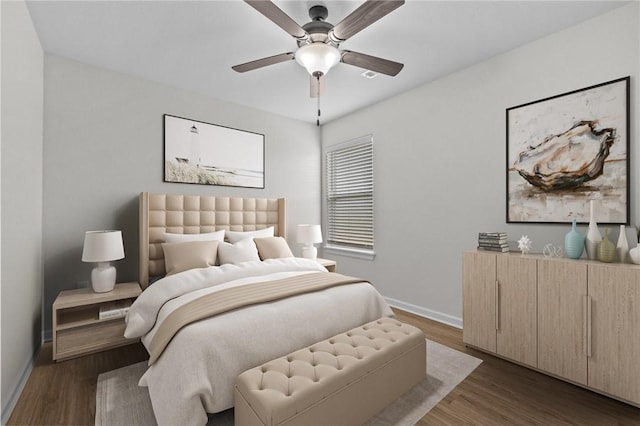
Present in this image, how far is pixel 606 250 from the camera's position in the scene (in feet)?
6.52

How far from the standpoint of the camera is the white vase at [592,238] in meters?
2.08

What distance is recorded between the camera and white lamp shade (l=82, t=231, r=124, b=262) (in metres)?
2.55

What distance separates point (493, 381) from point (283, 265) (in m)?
1.93

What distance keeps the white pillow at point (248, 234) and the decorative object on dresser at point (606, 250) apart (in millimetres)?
3172

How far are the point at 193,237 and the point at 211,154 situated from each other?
1115 mm

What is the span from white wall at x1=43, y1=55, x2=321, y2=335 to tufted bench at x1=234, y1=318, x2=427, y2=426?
2.43 m

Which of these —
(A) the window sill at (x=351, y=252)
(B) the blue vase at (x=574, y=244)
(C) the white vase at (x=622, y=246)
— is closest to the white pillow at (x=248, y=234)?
(A) the window sill at (x=351, y=252)

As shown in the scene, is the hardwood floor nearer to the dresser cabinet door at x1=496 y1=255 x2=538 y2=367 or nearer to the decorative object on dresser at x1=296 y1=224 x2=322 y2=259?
the dresser cabinet door at x1=496 y1=255 x2=538 y2=367

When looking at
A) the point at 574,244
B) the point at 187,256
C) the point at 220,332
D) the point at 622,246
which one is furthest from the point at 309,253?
the point at 622,246

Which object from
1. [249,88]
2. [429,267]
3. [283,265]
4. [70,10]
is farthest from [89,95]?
[429,267]

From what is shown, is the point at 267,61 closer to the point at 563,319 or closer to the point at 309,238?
the point at 309,238

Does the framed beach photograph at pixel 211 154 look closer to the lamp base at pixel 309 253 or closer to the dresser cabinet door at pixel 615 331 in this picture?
the lamp base at pixel 309 253

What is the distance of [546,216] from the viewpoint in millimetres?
2490

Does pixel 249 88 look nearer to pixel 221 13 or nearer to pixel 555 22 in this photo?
pixel 221 13
